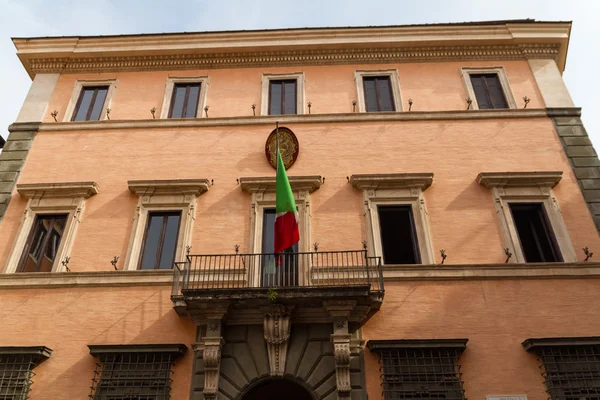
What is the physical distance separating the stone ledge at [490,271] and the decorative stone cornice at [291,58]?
6.35m

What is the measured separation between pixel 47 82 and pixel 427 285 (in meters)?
11.4

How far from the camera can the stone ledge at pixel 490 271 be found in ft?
32.3

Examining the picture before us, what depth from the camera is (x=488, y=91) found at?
13.1 m

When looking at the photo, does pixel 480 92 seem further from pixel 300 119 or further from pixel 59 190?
pixel 59 190

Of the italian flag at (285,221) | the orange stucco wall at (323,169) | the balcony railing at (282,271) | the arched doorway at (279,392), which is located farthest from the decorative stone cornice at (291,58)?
the arched doorway at (279,392)

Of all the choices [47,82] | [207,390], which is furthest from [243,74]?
[207,390]

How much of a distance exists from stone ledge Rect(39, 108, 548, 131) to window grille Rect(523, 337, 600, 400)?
5790 millimetres

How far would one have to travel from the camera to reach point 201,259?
403 inches

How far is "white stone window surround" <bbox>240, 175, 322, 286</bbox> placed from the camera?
417 inches

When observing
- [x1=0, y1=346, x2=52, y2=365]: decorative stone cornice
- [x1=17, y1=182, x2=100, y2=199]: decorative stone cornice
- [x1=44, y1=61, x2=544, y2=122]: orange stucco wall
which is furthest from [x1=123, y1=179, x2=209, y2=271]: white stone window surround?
[x1=0, y1=346, x2=52, y2=365]: decorative stone cornice

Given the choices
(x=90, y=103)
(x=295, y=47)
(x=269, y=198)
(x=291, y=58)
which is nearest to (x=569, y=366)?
(x=269, y=198)

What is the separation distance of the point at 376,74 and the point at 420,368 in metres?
7.94

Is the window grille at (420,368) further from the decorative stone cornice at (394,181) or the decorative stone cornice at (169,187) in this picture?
the decorative stone cornice at (169,187)

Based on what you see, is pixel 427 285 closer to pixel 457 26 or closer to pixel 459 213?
pixel 459 213
